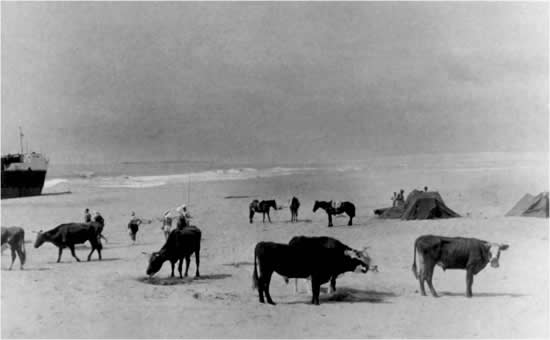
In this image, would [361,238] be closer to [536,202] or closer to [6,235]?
[536,202]

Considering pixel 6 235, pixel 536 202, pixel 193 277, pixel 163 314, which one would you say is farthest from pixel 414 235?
pixel 6 235

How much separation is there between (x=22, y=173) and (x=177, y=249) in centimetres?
950

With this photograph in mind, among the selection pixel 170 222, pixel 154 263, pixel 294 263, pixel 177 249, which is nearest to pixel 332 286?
pixel 294 263

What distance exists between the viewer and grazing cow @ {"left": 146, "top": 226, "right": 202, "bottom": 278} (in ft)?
44.3

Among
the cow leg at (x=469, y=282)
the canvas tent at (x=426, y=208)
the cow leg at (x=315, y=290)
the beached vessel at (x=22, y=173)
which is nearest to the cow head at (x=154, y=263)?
the cow leg at (x=315, y=290)

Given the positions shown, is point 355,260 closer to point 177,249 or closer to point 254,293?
point 254,293

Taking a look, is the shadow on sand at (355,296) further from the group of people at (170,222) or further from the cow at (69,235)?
the cow at (69,235)

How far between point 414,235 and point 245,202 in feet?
48.1

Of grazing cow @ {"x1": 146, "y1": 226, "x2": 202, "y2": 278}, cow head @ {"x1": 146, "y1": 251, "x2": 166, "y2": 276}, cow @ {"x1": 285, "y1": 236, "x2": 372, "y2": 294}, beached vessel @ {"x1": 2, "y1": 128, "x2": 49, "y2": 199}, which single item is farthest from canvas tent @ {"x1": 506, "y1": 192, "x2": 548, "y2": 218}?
beached vessel @ {"x1": 2, "y1": 128, "x2": 49, "y2": 199}

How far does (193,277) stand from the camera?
45.9ft

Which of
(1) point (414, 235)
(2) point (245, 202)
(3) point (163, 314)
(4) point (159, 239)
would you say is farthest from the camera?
(2) point (245, 202)

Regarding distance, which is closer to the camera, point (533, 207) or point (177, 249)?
point (177, 249)

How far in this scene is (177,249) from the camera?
1384 centimetres

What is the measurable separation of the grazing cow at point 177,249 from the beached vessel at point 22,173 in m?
6.79
